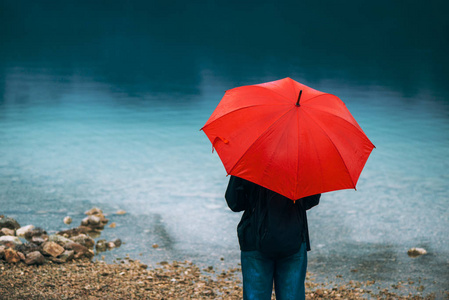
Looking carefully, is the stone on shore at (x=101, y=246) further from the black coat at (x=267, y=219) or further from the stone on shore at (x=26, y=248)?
the black coat at (x=267, y=219)

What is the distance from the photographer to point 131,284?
147 inches

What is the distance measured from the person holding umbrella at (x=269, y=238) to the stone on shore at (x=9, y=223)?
305cm

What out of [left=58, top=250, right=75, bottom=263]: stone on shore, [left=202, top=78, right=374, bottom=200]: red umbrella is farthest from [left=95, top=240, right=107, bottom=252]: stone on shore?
[left=202, top=78, right=374, bottom=200]: red umbrella

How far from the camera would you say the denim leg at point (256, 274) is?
2.44m

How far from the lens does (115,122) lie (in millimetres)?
10680

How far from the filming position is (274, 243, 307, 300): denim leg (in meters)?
2.45

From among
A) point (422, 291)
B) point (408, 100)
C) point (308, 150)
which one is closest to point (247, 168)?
point (308, 150)

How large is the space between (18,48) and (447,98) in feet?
55.2

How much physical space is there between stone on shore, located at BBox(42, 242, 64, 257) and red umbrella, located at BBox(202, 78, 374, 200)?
2128 millimetres

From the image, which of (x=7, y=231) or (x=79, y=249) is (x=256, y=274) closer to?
(x=79, y=249)

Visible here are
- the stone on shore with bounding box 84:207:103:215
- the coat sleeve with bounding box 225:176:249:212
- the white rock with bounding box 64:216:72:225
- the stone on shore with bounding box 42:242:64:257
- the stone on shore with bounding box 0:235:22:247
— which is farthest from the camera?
the stone on shore with bounding box 84:207:103:215

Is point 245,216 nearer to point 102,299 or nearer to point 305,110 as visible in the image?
point 305,110

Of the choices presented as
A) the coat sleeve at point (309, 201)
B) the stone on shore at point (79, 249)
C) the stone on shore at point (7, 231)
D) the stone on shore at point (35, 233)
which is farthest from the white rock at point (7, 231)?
the coat sleeve at point (309, 201)

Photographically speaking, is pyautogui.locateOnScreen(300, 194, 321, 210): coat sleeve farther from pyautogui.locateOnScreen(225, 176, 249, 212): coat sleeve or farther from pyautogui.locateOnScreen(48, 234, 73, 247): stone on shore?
pyautogui.locateOnScreen(48, 234, 73, 247): stone on shore
